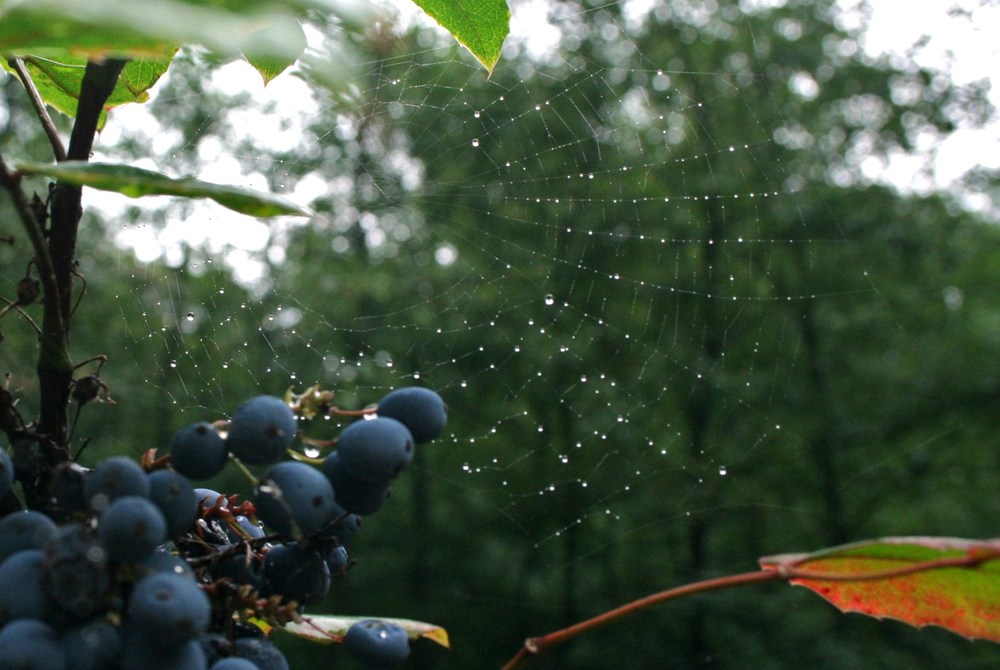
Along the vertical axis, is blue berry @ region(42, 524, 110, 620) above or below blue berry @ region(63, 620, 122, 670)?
above

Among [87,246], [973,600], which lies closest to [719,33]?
[87,246]

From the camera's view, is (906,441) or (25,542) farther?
(906,441)

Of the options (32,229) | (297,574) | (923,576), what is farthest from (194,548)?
(923,576)

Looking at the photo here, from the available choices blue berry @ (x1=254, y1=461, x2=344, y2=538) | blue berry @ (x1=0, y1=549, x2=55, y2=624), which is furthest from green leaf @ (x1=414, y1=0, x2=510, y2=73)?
blue berry @ (x1=0, y1=549, x2=55, y2=624)

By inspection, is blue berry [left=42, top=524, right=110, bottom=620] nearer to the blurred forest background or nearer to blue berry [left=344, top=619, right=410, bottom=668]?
blue berry [left=344, top=619, right=410, bottom=668]

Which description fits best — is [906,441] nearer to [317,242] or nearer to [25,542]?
[317,242]

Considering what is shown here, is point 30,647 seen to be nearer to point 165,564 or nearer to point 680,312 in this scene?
point 165,564

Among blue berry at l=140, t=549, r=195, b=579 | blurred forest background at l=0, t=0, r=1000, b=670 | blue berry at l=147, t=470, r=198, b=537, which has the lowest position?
blue berry at l=140, t=549, r=195, b=579
